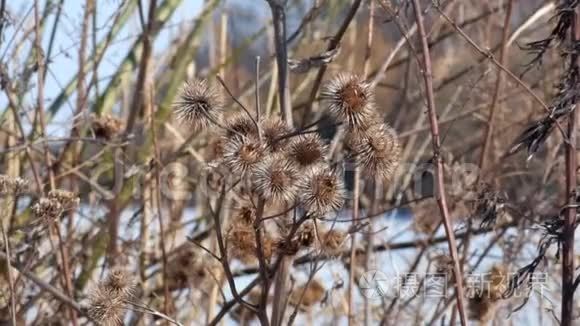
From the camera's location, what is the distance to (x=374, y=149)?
125cm

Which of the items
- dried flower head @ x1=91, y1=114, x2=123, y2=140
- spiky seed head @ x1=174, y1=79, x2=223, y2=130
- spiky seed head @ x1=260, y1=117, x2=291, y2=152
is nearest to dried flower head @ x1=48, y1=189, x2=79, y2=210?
spiky seed head @ x1=174, y1=79, x2=223, y2=130

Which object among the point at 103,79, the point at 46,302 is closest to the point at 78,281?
the point at 46,302

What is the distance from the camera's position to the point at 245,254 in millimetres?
1540

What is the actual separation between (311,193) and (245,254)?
0.38m

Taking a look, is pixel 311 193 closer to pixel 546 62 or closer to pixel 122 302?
pixel 122 302

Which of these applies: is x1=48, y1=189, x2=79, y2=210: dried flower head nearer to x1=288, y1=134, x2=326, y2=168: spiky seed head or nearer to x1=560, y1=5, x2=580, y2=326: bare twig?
x1=288, y1=134, x2=326, y2=168: spiky seed head

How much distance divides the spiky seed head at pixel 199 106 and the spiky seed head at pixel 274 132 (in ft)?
0.26

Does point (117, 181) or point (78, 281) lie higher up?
point (117, 181)

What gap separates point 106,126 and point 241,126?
949 mm

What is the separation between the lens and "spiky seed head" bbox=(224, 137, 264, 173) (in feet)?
3.94

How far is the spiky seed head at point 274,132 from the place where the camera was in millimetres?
1235

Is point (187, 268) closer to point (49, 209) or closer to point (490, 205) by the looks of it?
point (49, 209)

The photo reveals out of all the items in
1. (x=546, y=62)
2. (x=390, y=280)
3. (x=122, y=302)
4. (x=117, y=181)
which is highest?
(x=546, y=62)

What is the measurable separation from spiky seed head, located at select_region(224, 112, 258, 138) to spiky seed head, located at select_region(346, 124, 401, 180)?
0.14m
